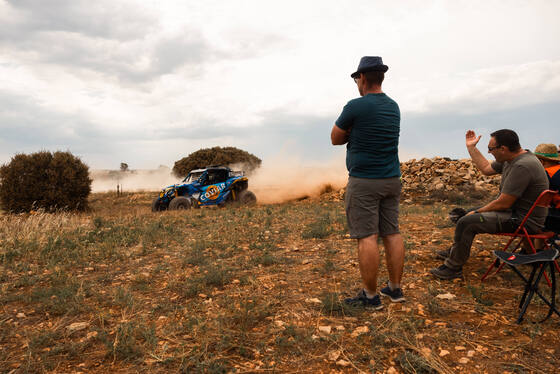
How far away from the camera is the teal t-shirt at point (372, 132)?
130 inches

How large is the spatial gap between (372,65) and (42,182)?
57.8 feet

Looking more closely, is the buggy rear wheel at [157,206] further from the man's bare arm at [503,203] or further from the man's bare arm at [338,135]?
the man's bare arm at [503,203]

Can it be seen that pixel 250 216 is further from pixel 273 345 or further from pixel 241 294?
pixel 273 345

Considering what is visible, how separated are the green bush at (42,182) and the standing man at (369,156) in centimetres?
1587

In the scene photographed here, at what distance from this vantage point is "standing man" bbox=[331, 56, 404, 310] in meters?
3.32

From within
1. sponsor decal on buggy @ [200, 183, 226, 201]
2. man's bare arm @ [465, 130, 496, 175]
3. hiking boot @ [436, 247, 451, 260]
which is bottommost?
hiking boot @ [436, 247, 451, 260]

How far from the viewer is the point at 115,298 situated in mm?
4051

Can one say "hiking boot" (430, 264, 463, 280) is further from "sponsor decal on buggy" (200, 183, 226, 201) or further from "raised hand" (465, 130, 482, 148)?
"sponsor decal on buggy" (200, 183, 226, 201)

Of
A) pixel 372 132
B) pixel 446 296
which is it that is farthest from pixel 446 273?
pixel 372 132

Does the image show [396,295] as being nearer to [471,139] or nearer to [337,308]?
[337,308]

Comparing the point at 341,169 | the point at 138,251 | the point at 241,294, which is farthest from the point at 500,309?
the point at 341,169

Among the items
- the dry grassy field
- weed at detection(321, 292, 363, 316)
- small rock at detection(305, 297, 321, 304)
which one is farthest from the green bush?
weed at detection(321, 292, 363, 316)

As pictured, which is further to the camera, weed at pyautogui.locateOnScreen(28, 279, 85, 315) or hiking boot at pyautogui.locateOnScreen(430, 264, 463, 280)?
hiking boot at pyautogui.locateOnScreen(430, 264, 463, 280)

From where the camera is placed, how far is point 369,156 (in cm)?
335
